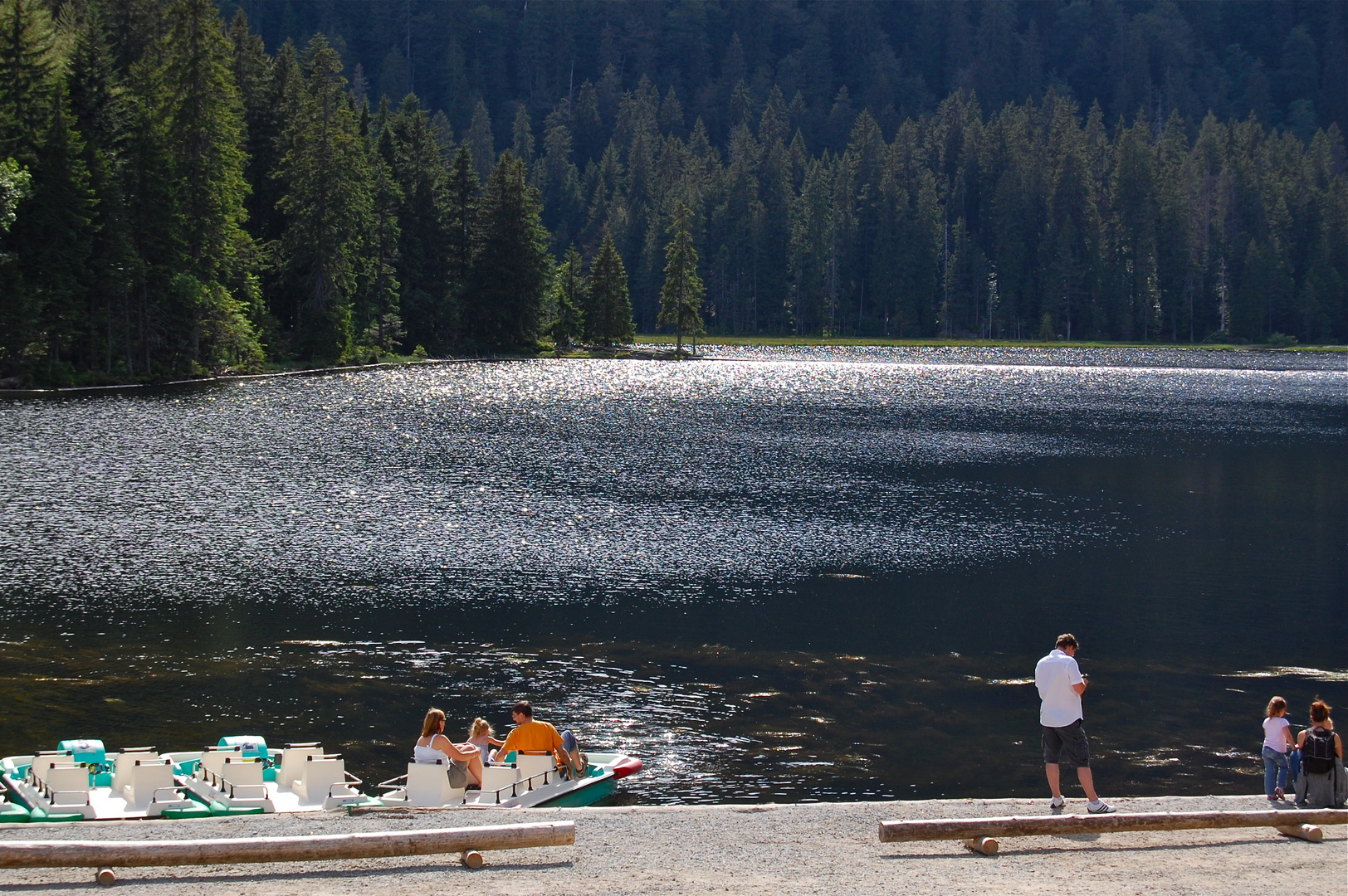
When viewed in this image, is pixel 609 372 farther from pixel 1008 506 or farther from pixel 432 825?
pixel 432 825

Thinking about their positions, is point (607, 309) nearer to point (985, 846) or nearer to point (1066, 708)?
point (1066, 708)

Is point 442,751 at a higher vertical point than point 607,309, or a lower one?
lower

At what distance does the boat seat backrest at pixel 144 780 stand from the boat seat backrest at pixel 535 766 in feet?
15.1

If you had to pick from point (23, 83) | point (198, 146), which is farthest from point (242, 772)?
point (198, 146)

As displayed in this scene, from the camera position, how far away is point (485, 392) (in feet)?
297

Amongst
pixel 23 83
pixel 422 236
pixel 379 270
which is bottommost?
pixel 379 270

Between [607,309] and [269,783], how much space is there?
406ft

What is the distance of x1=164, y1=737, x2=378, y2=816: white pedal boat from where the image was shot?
1636 cm

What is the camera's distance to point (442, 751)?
16.8 meters

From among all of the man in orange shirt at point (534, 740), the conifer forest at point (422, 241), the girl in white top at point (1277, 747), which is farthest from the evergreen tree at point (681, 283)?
the girl in white top at point (1277, 747)

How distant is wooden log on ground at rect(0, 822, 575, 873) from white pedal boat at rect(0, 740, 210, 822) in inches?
104

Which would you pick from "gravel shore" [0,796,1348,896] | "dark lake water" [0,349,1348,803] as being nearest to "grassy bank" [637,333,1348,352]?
"dark lake water" [0,349,1348,803]

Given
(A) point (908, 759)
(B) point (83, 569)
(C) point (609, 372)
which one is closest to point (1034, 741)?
(A) point (908, 759)

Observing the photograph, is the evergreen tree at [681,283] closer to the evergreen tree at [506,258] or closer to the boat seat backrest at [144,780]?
the evergreen tree at [506,258]
